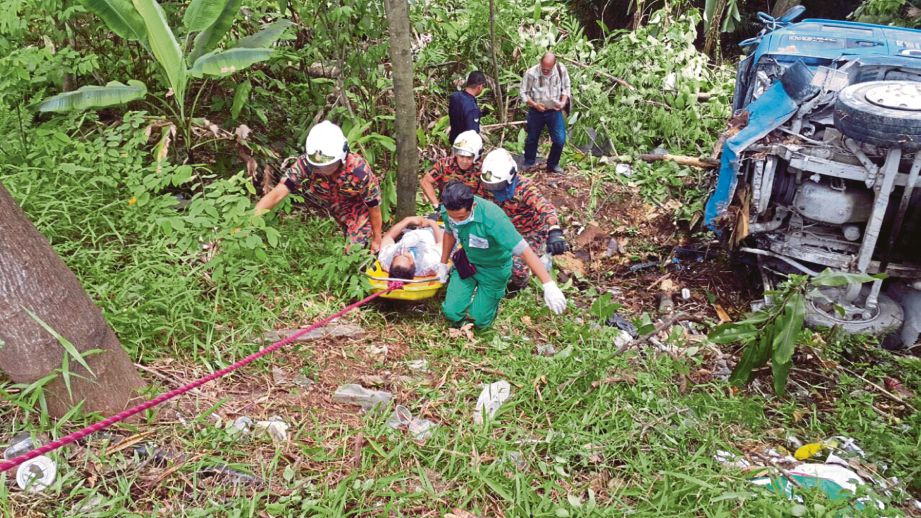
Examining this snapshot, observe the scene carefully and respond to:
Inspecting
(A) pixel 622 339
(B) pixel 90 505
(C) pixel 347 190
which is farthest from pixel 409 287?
(B) pixel 90 505

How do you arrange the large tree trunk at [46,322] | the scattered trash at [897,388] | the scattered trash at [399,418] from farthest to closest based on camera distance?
the scattered trash at [897,388], the scattered trash at [399,418], the large tree trunk at [46,322]

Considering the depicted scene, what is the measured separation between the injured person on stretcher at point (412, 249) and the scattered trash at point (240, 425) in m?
1.73

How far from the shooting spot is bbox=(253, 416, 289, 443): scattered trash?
10.4 feet

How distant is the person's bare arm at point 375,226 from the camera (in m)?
5.23

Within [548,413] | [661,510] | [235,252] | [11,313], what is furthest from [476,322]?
[11,313]

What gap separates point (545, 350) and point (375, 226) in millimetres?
1812

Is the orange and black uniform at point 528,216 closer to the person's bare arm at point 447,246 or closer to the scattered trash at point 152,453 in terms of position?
the person's bare arm at point 447,246

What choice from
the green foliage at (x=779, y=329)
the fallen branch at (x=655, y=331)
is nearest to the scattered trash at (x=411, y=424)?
the fallen branch at (x=655, y=331)

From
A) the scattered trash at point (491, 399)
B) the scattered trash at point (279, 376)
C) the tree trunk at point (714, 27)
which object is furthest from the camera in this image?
the tree trunk at point (714, 27)

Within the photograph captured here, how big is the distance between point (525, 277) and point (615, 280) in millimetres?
1129

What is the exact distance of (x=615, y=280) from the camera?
19.8 ft

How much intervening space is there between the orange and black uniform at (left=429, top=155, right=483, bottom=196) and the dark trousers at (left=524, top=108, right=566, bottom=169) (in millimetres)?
2341

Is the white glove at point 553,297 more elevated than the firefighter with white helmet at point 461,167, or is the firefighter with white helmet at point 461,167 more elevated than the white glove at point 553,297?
the firefighter with white helmet at point 461,167

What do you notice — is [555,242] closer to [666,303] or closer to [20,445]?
[666,303]
